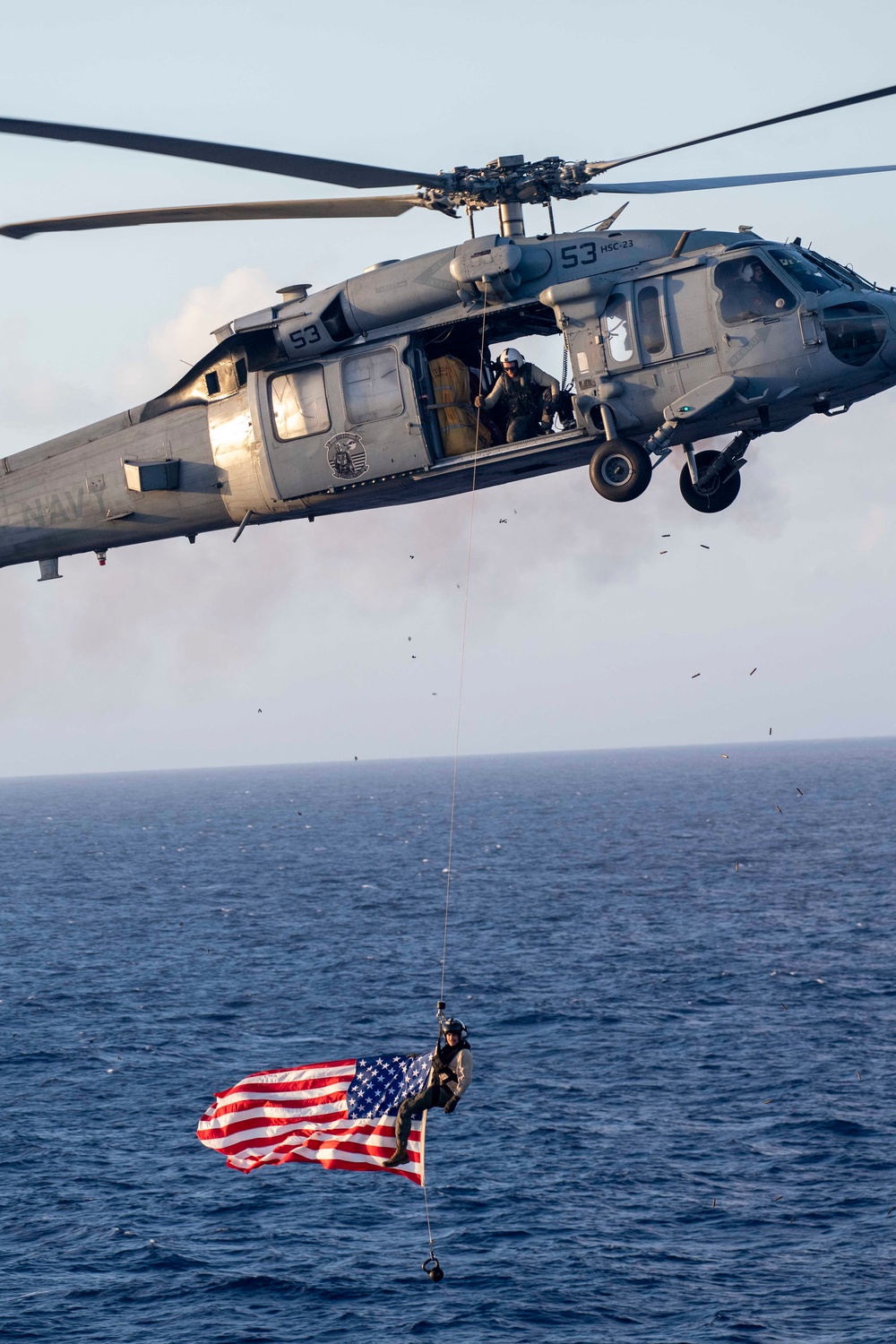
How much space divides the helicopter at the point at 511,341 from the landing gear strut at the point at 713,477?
0.04 m

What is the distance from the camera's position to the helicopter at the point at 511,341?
24281 mm

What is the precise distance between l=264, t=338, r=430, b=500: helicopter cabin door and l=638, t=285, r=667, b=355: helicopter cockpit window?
14.6 ft

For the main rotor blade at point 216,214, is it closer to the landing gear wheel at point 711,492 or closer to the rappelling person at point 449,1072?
the landing gear wheel at point 711,492

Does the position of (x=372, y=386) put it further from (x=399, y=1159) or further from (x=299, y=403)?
(x=399, y=1159)

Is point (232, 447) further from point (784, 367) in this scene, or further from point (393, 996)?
point (393, 996)

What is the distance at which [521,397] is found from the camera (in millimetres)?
25984

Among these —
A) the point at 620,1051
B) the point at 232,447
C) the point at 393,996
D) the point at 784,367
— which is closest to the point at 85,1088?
the point at 393,996

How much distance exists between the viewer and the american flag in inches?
966

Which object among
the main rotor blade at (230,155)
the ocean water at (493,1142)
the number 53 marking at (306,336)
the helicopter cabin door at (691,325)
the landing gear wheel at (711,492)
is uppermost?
the main rotor blade at (230,155)

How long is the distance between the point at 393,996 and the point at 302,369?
8773cm

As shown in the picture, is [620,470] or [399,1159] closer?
[399,1159]

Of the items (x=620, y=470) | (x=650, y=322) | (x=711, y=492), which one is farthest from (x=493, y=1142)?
(x=650, y=322)

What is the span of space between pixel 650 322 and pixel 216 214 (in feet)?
26.2

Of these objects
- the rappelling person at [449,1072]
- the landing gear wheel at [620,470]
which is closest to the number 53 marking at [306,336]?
the landing gear wheel at [620,470]
